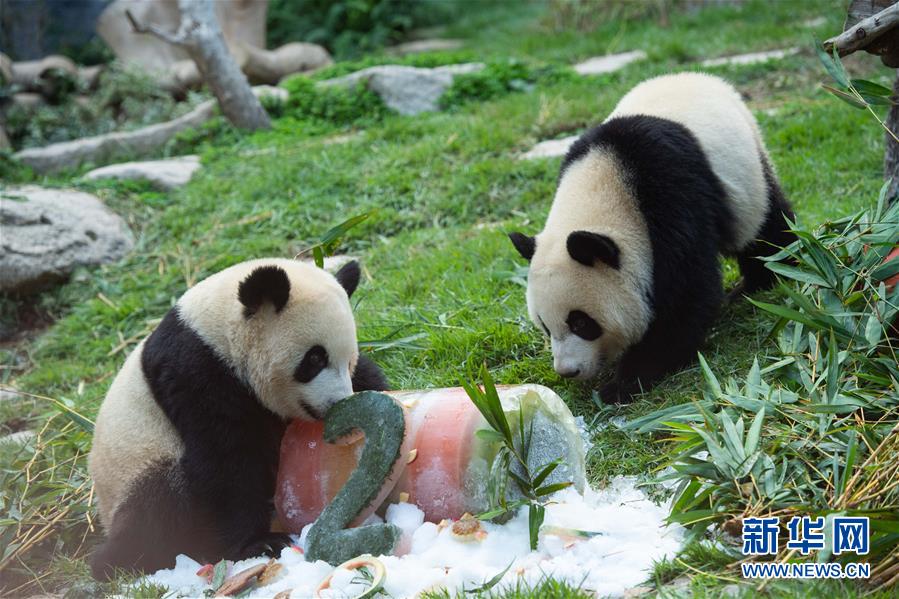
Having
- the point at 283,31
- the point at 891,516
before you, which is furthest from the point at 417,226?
the point at 283,31

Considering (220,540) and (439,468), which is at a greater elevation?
(439,468)

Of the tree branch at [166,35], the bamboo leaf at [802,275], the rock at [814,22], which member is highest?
the tree branch at [166,35]

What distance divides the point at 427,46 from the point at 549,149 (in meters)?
7.51

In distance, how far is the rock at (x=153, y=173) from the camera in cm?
924

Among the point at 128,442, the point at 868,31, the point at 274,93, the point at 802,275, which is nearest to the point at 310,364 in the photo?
the point at 128,442

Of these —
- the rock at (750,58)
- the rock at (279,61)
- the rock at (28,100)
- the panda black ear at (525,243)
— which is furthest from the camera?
the rock at (279,61)

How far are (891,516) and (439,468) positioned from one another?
1666 mm

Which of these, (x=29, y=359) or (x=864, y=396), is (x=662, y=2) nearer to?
(x=29, y=359)

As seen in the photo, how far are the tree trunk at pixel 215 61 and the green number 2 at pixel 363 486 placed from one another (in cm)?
713

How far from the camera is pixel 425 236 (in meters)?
7.09

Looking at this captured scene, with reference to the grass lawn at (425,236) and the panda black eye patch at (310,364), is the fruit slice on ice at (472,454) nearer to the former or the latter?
the grass lawn at (425,236)

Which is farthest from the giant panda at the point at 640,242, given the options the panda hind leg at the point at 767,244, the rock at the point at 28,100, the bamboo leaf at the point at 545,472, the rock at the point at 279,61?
the rock at the point at 28,100

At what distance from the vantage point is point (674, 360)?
451cm

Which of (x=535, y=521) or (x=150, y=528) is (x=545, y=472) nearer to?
(x=535, y=521)
